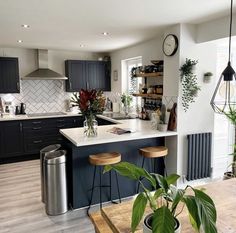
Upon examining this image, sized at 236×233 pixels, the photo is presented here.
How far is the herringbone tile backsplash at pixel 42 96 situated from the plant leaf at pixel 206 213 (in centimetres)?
521

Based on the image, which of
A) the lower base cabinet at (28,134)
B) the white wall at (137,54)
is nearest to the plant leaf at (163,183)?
the white wall at (137,54)

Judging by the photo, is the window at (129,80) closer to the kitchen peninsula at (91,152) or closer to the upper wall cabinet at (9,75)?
the kitchen peninsula at (91,152)

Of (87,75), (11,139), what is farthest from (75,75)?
(11,139)

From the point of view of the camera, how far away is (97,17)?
2914 millimetres

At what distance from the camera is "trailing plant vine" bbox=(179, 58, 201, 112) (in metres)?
3.32

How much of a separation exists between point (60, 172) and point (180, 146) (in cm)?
176

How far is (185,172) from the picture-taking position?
3621 millimetres

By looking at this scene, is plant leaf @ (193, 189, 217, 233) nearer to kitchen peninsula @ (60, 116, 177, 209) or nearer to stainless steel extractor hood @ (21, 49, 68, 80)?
kitchen peninsula @ (60, 116, 177, 209)

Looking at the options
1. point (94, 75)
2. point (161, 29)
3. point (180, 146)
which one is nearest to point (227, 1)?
point (161, 29)

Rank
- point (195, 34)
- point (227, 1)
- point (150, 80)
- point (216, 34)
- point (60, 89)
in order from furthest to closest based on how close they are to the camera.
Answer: point (60, 89) < point (150, 80) < point (195, 34) < point (216, 34) < point (227, 1)

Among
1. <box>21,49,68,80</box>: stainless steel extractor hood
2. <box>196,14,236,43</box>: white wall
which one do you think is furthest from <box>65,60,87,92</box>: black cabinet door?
<box>196,14,236,43</box>: white wall

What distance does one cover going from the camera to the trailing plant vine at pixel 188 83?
332cm

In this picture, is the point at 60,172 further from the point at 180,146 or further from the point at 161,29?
the point at 161,29

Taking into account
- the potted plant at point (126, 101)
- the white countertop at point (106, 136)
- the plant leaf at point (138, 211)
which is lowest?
the white countertop at point (106, 136)
